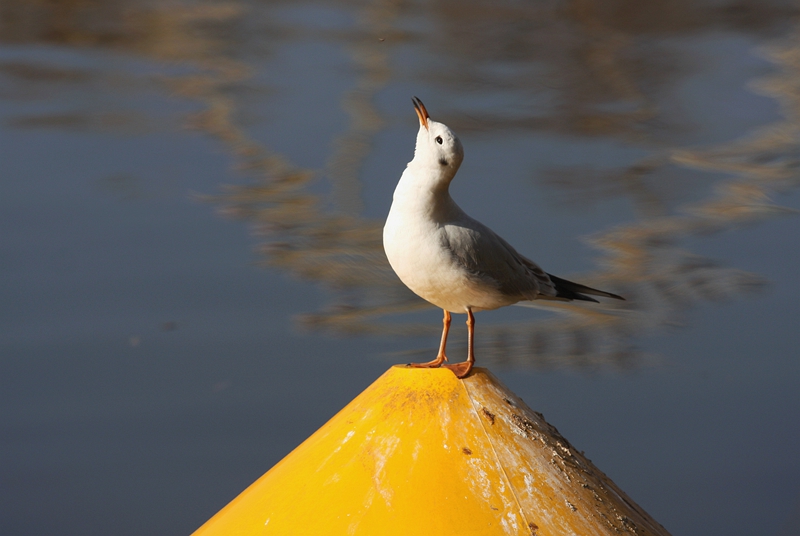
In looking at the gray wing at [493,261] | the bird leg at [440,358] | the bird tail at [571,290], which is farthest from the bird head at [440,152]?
the bird tail at [571,290]

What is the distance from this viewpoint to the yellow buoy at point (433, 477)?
1925mm

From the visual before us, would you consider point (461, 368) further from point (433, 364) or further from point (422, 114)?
point (422, 114)

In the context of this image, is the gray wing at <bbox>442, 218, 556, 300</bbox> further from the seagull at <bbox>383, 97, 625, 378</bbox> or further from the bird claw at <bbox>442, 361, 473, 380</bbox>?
the bird claw at <bbox>442, 361, 473, 380</bbox>

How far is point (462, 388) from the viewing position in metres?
2.22

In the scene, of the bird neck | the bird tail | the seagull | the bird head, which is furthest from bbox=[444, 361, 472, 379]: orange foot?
the bird tail

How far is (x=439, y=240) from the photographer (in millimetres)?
2412

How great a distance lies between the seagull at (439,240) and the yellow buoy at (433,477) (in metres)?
0.19

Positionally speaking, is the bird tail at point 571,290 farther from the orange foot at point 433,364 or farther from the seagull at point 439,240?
the orange foot at point 433,364

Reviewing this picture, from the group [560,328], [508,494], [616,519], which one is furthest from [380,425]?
[560,328]

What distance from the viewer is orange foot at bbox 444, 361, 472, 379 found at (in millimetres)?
2268

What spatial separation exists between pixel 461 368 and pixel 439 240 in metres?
0.43

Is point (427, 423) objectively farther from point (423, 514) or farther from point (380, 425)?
point (423, 514)

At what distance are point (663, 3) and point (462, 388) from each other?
25.6 ft

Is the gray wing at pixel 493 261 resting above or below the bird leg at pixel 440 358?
above
